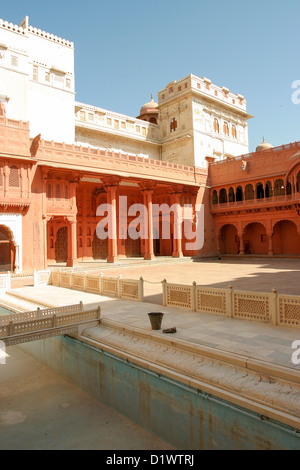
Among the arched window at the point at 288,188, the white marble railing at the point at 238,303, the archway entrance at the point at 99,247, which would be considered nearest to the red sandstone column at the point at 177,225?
the archway entrance at the point at 99,247

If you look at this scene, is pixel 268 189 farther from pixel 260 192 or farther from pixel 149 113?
pixel 149 113

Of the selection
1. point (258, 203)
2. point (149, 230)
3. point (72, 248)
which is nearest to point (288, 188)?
point (258, 203)

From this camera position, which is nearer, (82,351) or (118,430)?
(118,430)

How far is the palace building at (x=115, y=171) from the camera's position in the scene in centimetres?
1822

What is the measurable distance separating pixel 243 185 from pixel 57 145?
633 inches

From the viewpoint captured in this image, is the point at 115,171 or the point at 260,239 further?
the point at 260,239

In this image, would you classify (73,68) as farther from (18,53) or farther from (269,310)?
(269,310)

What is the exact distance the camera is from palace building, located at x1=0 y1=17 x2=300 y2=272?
18219 millimetres

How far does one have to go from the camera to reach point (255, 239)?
29.2m

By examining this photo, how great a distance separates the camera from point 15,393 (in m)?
6.73

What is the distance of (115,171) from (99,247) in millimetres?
7182

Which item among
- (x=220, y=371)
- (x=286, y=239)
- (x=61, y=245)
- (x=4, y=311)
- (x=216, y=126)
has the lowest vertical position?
(x=4, y=311)
